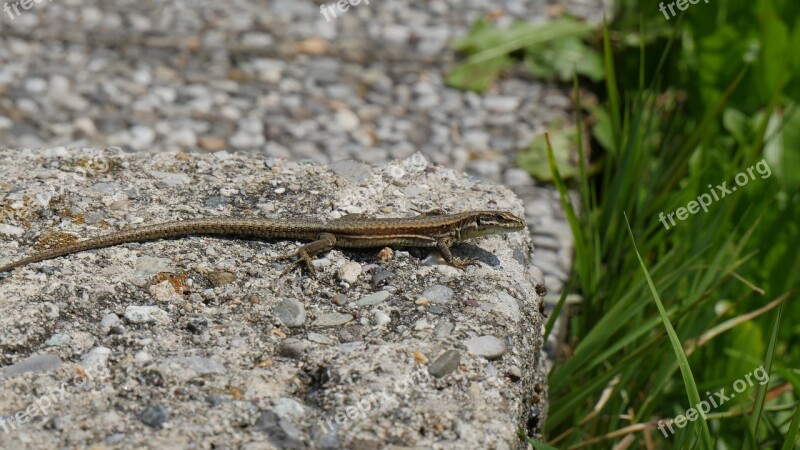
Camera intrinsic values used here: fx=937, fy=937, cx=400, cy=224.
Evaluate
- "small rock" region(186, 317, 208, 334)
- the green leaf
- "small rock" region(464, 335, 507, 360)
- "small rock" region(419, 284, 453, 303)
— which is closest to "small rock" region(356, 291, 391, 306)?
"small rock" region(419, 284, 453, 303)

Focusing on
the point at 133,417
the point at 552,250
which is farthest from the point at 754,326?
the point at 133,417

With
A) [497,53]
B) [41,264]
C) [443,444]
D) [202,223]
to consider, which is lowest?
[443,444]

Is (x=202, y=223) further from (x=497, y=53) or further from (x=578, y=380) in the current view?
(x=497, y=53)

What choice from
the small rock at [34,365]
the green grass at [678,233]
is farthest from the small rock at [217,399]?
the green grass at [678,233]

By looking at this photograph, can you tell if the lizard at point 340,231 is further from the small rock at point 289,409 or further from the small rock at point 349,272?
the small rock at point 289,409

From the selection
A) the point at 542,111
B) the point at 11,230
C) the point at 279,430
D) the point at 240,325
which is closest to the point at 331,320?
the point at 240,325

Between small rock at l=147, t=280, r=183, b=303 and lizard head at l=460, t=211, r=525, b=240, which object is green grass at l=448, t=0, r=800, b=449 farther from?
small rock at l=147, t=280, r=183, b=303
